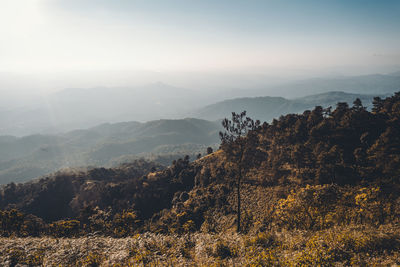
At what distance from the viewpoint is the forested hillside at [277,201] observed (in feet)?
40.3

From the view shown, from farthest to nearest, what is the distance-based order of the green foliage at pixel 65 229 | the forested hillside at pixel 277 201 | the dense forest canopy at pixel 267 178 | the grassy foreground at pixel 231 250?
the dense forest canopy at pixel 267 178, the green foliage at pixel 65 229, the forested hillside at pixel 277 201, the grassy foreground at pixel 231 250

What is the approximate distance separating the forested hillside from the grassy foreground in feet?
0.26

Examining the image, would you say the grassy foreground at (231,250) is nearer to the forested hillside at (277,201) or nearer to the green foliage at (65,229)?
the forested hillside at (277,201)

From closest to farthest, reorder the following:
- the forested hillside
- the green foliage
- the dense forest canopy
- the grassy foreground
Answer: the grassy foreground
the forested hillside
the green foliage
the dense forest canopy

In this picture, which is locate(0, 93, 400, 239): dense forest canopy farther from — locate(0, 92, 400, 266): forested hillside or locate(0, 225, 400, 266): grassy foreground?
locate(0, 225, 400, 266): grassy foreground

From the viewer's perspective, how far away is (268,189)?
115 feet

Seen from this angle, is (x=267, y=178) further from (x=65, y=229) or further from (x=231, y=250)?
(x=65, y=229)

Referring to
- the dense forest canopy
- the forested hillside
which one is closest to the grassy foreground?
the forested hillside

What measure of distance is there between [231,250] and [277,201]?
1991 centimetres

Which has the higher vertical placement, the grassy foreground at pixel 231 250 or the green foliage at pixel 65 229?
the grassy foreground at pixel 231 250

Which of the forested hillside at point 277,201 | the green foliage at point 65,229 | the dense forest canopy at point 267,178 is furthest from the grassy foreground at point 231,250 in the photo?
the dense forest canopy at point 267,178

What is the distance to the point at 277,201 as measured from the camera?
1205 inches

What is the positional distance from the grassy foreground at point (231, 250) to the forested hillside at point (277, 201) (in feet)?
0.26

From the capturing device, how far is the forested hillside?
12.3 m
